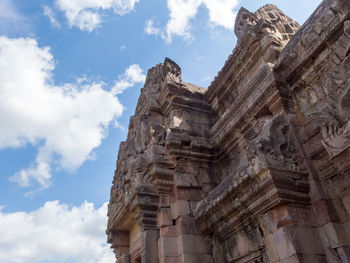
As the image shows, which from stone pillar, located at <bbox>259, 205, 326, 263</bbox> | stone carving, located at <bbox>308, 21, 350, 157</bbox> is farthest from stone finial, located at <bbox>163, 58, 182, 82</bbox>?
stone pillar, located at <bbox>259, 205, 326, 263</bbox>

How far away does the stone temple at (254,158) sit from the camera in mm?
3857

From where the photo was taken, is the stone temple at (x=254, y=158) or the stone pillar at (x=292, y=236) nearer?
the stone pillar at (x=292, y=236)

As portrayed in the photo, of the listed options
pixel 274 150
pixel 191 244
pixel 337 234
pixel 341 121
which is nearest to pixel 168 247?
pixel 191 244

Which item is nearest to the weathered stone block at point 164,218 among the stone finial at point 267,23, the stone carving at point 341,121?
the stone carving at point 341,121

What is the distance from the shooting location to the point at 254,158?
14.0 ft

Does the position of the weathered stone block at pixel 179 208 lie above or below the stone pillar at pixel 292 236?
above

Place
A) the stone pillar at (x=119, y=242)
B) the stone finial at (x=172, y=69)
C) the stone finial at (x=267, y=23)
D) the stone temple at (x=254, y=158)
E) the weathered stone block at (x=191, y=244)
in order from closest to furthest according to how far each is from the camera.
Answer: the stone temple at (x=254, y=158) < the weathered stone block at (x=191, y=244) < the stone finial at (x=267, y=23) < the stone pillar at (x=119, y=242) < the stone finial at (x=172, y=69)

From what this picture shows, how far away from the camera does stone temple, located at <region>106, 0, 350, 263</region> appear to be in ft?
12.7

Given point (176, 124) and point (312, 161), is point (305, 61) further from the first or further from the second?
point (176, 124)

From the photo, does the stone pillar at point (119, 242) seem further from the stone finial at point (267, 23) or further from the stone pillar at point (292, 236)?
the stone finial at point (267, 23)

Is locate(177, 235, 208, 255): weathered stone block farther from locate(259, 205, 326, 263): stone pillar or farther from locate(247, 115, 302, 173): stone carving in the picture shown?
locate(247, 115, 302, 173): stone carving

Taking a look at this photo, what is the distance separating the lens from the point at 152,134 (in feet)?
22.4

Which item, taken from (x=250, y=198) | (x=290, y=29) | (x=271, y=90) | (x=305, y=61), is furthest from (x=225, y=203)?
(x=290, y=29)

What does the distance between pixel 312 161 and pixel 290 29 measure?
352 cm
